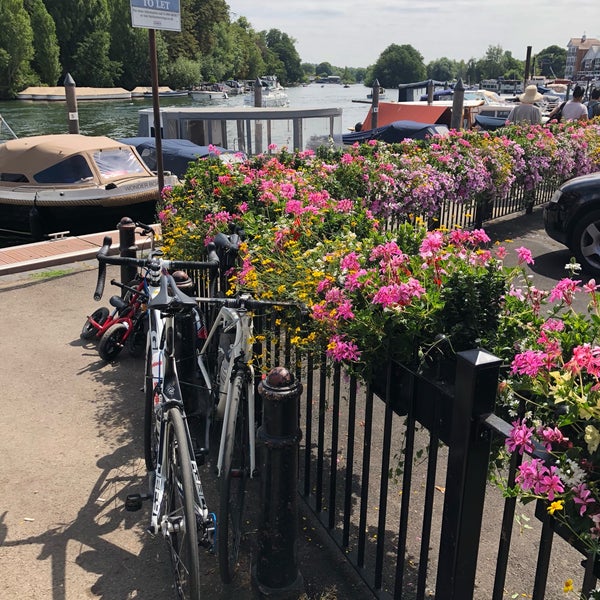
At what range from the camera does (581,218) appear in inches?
299

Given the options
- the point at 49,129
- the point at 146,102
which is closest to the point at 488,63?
the point at 146,102

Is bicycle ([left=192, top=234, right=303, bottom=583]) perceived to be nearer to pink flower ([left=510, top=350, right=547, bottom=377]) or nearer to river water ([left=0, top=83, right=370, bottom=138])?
pink flower ([left=510, top=350, right=547, bottom=377])

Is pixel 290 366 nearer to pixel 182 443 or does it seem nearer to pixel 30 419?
pixel 182 443

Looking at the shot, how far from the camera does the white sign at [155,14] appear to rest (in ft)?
23.4

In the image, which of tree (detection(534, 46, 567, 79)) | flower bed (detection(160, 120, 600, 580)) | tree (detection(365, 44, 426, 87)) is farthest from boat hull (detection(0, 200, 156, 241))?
tree (detection(534, 46, 567, 79))

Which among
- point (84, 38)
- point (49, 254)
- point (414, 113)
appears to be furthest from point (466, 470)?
point (84, 38)

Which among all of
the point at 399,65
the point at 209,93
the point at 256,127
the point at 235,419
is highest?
the point at 399,65

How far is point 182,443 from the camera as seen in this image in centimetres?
262

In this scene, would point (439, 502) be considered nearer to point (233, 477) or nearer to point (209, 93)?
point (233, 477)

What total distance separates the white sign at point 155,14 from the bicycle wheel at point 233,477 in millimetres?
5381

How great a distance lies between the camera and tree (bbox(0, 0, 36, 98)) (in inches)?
2363

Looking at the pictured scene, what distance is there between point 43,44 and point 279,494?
2859 inches

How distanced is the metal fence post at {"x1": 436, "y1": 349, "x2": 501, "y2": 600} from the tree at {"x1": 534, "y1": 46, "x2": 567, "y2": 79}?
21165 centimetres

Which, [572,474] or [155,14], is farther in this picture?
[155,14]
